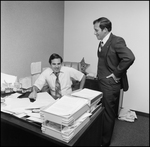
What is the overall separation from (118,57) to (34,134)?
1.22 m

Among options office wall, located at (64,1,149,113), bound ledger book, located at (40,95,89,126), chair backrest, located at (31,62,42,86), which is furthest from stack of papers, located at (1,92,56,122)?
office wall, located at (64,1,149,113)

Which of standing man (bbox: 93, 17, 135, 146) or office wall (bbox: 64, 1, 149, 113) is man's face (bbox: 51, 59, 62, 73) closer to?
standing man (bbox: 93, 17, 135, 146)

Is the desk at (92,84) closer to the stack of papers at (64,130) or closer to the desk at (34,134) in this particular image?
the desk at (34,134)

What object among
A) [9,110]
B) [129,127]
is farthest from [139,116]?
[9,110]

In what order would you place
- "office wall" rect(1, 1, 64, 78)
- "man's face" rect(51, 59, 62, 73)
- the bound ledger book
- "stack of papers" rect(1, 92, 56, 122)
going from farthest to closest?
"office wall" rect(1, 1, 64, 78), "man's face" rect(51, 59, 62, 73), "stack of papers" rect(1, 92, 56, 122), the bound ledger book

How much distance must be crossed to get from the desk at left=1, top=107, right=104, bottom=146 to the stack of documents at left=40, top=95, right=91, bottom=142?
0.11 feet

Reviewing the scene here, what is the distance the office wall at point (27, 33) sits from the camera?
2.03 metres

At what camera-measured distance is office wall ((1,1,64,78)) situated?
2025 millimetres

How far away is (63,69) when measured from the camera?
79.4 inches

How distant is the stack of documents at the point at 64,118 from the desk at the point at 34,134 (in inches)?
1.4

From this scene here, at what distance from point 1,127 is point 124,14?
260 centimetres

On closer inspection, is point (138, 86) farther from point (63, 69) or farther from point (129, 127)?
point (63, 69)

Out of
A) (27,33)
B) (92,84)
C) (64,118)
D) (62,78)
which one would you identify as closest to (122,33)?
(92,84)

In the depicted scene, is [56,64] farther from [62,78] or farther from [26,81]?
[26,81]
